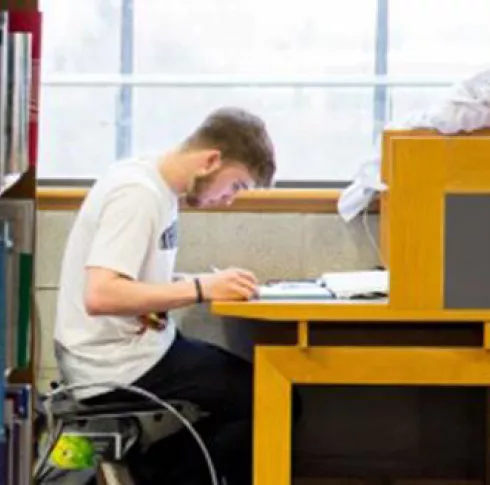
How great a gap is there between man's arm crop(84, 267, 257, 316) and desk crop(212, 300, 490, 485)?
0.09m

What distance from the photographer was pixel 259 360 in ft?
7.48

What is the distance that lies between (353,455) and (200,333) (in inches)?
21.5

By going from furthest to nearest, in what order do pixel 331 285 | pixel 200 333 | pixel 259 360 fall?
pixel 200 333
pixel 331 285
pixel 259 360

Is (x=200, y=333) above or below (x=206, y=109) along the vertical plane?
below

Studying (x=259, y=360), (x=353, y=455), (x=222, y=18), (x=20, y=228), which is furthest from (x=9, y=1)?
(x=353, y=455)

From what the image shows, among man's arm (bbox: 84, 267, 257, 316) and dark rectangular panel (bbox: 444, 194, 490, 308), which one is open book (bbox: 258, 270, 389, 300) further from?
dark rectangular panel (bbox: 444, 194, 490, 308)

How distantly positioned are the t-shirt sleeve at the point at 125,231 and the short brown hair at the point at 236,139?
211 millimetres

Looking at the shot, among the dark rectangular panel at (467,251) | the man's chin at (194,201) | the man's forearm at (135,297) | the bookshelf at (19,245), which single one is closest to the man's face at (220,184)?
the man's chin at (194,201)

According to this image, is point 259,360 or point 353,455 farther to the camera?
point 353,455

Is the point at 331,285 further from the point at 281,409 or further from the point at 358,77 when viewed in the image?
the point at 358,77

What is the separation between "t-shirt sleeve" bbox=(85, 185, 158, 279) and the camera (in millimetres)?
2398

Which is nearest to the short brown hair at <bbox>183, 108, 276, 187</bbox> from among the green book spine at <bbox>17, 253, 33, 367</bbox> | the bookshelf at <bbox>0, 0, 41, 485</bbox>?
the bookshelf at <bbox>0, 0, 41, 485</bbox>

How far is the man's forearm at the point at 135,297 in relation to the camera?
2.38 m

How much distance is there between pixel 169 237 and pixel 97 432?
1.60ft
